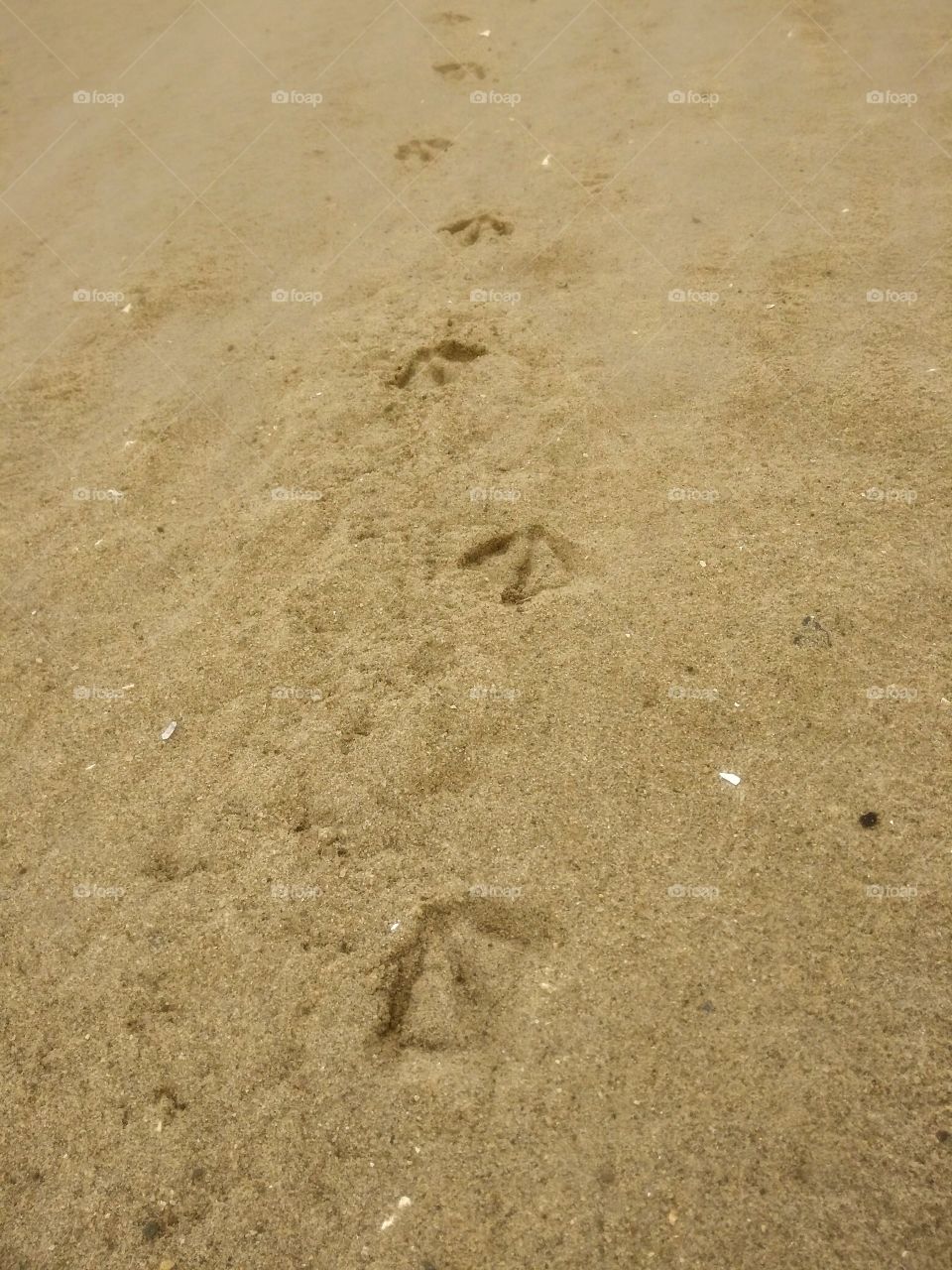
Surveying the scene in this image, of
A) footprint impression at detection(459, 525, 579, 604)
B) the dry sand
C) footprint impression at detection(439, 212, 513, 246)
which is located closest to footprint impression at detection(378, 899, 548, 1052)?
the dry sand

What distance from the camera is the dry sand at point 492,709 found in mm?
1820

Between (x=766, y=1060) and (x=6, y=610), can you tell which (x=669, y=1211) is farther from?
(x=6, y=610)

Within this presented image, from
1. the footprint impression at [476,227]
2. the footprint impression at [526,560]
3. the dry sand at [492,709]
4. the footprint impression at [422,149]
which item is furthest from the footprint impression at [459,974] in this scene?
the footprint impression at [422,149]

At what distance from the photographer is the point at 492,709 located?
8.21 feet

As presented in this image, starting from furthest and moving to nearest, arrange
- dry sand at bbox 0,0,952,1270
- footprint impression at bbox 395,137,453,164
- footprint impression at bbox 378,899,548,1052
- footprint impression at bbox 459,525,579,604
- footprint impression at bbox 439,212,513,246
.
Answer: footprint impression at bbox 395,137,453,164
footprint impression at bbox 439,212,513,246
footprint impression at bbox 459,525,579,604
footprint impression at bbox 378,899,548,1052
dry sand at bbox 0,0,952,1270

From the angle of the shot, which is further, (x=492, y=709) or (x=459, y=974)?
(x=492, y=709)

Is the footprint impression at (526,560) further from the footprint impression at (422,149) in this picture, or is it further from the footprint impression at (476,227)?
the footprint impression at (422,149)

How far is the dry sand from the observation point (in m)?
1.82

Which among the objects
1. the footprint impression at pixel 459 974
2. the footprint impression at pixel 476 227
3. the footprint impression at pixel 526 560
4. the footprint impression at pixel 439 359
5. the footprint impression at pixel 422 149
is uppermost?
the footprint impression at pixel 422 149

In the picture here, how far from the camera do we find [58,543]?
3.28 meters

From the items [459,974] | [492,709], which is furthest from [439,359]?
[459,974]

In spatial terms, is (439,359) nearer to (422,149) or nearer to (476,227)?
(476,227)

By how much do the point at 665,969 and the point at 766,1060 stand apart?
0.27 metres

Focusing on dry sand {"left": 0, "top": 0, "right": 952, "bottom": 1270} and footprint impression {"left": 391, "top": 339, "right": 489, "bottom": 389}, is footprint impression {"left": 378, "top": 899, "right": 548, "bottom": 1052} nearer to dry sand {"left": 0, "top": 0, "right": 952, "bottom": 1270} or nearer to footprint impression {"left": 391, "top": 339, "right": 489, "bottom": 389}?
dry sand {"left": 0, "top": 0, "right": 952, "bottom": 1270}
